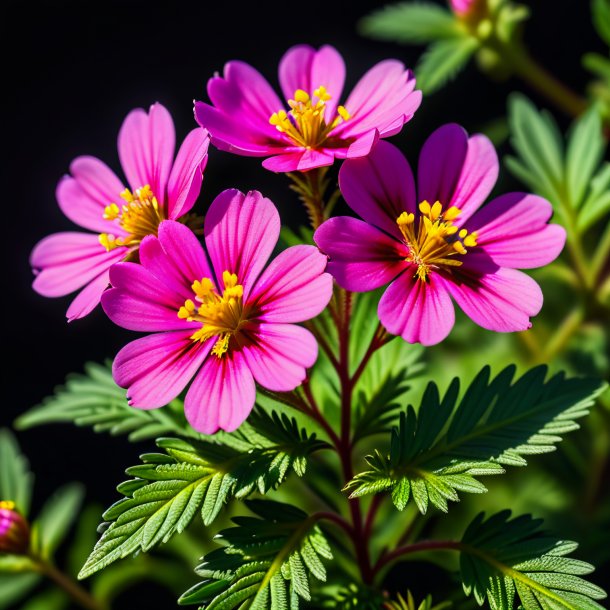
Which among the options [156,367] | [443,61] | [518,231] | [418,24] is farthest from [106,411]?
[418,24]

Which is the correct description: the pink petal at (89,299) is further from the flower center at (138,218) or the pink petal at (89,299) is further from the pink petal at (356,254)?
the pink petal at (356,254)

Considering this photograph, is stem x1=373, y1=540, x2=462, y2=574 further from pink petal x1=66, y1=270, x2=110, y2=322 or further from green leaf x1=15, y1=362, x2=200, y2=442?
pink petal x1=66, y1=270, x2=110, y2=322

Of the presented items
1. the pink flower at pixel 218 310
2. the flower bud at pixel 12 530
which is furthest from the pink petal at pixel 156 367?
the flower bud at pixel 12 530

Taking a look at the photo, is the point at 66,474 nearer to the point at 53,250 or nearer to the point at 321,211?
the point at 53,250

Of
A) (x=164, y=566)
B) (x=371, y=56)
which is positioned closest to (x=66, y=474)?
(x=164, y=566)

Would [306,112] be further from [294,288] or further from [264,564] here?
[264,564]

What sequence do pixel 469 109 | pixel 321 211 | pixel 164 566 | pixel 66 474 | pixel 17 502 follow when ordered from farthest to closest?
pixel 469 109 → pixel 66 474 → pixel 164 566 → pixel 17 502 → pixel 321 211
